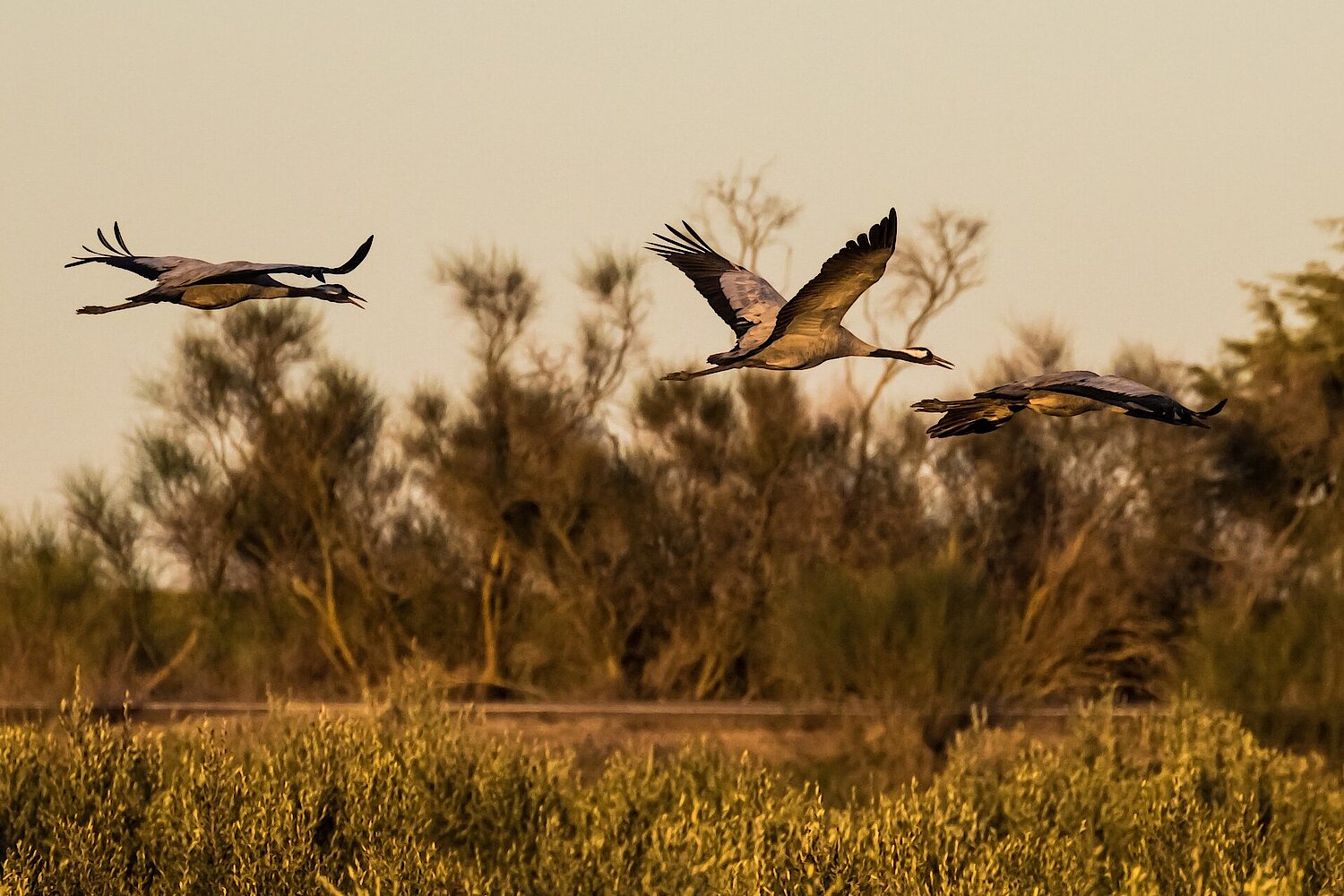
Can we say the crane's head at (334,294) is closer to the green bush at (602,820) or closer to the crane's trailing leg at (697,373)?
the crane's trailing leg at (697,373)

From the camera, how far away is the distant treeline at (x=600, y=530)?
36.1 metres

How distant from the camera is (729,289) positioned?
5.65 metres

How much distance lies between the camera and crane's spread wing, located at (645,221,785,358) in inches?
185

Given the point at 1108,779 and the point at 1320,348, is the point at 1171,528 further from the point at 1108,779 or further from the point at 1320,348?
the point at 1108,779

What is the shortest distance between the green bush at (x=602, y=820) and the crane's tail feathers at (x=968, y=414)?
12.3 metres

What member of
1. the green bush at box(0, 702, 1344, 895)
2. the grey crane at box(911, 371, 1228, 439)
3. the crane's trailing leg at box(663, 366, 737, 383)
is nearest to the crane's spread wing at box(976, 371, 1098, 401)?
the grey crane at box(911, 371, 1228, 439)

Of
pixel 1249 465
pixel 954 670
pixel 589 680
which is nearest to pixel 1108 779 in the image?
pixel 954 670

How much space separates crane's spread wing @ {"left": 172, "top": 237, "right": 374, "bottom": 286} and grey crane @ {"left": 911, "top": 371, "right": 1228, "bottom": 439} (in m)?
1.07

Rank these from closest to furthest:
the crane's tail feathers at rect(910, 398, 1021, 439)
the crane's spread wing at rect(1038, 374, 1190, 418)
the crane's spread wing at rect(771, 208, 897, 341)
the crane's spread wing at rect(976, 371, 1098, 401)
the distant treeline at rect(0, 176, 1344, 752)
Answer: the crane's spread wing at rect(1038, 374, 1190, 418) < the crane's spread wing at rect(976, 371, 1098, 401) < the crane's tail feathers at rect(910, 398, 1021, 439) < the crane's spread wing at rect(771, 208, 897, 341) < the distant treeline at rect(0, 176, 1344, 752)

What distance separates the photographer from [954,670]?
3148 centimetres

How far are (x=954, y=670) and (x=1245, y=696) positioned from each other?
17.1 feet

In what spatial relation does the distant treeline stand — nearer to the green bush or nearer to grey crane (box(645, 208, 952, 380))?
the green bush

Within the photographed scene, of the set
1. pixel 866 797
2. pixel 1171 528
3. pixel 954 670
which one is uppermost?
pixel 1171 528

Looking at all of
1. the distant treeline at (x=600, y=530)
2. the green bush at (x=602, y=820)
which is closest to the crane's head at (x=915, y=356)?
the green bush at (x=602, y=820)
